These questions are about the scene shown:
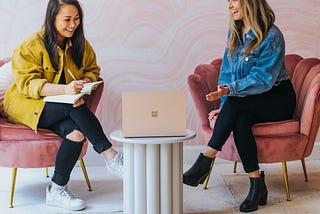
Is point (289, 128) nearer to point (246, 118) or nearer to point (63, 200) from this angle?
point (246, 118)

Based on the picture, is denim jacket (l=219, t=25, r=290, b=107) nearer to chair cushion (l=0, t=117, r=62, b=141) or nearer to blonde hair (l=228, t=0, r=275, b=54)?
blonde hair (l=228, t=0, r=275, b=54)

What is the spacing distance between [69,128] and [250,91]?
3.16 ft

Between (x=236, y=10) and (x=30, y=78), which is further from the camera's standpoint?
(x=236, y=10)

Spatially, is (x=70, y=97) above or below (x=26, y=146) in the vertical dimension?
above

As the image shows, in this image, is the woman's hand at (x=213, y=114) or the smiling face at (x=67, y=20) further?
the woman's hand at (x=213, y=114)

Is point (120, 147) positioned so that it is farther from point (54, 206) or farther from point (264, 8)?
point (264, 8)

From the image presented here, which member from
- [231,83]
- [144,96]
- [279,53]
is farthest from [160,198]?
[279,53]

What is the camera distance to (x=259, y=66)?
9.98ft

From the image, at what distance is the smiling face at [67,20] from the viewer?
306cm

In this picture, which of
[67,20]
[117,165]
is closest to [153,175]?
[117,165]

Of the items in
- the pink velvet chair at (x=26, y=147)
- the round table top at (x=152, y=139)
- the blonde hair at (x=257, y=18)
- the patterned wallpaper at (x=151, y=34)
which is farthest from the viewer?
the patterned wallpaper at (x=151, y=34)

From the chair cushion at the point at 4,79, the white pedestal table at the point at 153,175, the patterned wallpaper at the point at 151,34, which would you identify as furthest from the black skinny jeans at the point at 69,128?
the patterned wallpaper at the point at 151,34

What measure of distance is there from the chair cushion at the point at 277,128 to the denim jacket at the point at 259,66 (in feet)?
0.63

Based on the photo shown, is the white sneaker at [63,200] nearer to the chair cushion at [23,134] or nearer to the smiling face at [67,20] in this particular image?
the chair cushion at [23,134]
